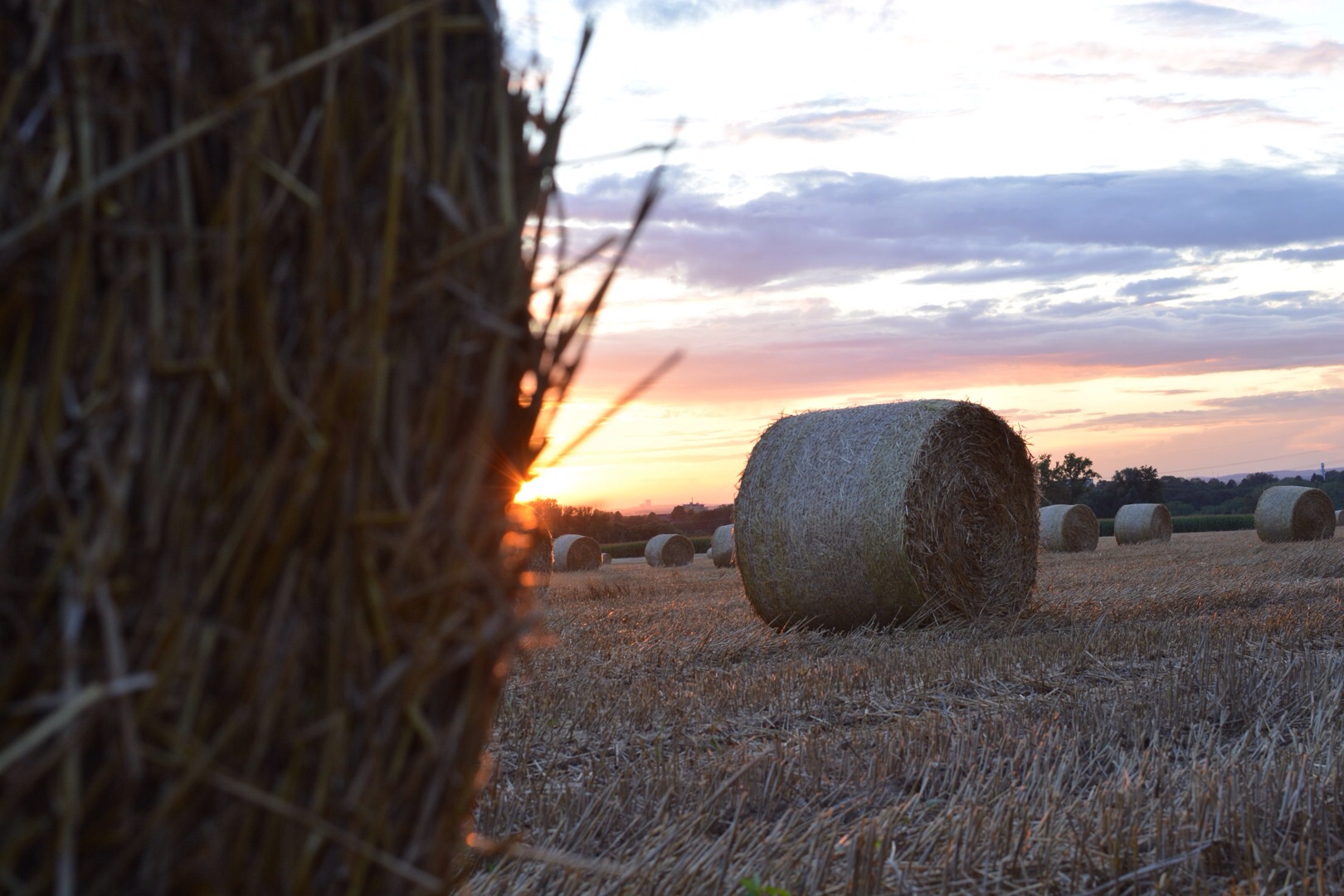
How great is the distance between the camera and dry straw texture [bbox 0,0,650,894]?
4.82ft

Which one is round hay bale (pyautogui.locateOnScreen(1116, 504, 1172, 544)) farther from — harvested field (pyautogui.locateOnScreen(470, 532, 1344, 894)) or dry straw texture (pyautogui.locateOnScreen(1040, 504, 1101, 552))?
harvested field (pyautogui.locateOnScreen(470, 532, 1344, 894))

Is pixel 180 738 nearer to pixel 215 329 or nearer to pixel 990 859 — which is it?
pixel 215 329

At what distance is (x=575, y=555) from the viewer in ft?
77.5

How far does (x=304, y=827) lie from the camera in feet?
5.25

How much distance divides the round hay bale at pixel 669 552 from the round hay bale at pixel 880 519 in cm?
1576

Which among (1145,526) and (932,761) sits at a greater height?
(932,761)

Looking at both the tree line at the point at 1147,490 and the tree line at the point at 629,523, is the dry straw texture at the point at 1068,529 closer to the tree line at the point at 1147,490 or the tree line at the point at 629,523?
the tree line at the point at 629,523

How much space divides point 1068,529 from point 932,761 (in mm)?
20086

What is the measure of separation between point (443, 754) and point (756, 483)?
8010mm

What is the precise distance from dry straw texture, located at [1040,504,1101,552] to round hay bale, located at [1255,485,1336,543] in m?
3.19

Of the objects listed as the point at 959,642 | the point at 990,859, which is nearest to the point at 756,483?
the point at 959,642

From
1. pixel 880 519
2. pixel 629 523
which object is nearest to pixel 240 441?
pixel 880 519

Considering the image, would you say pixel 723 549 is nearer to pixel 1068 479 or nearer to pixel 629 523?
pixel 629 523

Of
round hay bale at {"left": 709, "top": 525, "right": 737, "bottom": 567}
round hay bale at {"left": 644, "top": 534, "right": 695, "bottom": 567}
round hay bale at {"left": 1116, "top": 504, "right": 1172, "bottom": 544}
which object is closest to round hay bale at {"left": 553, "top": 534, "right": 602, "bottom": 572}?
round hay bale at {"left": 644, "top": 534, "right": 695, "bottom": 567}
